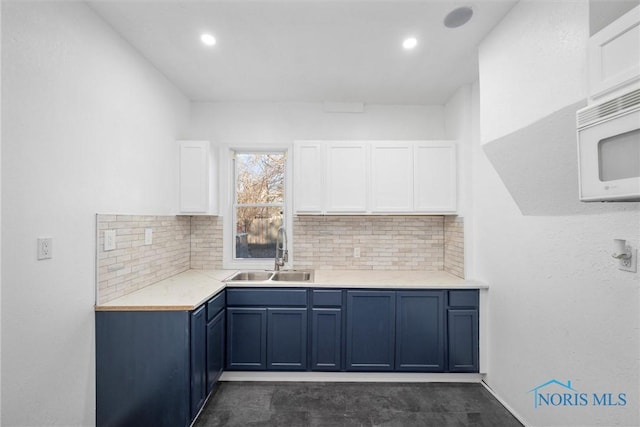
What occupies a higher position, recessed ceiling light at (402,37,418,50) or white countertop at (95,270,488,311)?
recessed ceiling light at (402,37,418,50)

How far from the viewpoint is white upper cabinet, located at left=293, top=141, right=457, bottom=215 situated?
2.93m

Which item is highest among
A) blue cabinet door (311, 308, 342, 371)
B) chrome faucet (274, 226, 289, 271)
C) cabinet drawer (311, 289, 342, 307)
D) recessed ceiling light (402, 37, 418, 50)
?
recessed ceiling light (402, 37, 418, 50)

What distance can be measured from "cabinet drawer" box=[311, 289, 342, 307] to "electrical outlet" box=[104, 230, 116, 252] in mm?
1565

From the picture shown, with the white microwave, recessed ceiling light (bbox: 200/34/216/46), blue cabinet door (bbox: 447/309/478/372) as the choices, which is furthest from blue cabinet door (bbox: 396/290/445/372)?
recessed ceiling light (bbox: 200/34/216/46)

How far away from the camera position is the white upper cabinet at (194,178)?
2.92 m

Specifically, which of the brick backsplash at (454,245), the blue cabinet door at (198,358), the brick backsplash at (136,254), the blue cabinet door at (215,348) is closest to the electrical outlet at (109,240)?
the brick backsplash at (136,254)

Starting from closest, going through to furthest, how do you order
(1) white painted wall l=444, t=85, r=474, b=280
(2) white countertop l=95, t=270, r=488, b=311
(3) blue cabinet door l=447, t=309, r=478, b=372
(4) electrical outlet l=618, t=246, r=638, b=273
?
(4) electrical outlet l=618, t=246, r=638, b=273 → (2) white countertop l=95, t=270, r=488, b=311 → (3) blue cabinet door l=447, t=309, r=478, b=372 → (1) white painted wall l=444, t=85, r=474, b=280

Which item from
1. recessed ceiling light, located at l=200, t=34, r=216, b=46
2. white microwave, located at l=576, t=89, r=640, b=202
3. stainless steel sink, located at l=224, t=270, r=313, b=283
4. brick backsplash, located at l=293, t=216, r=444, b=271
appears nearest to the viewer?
white microwave, located at l=576, t=89, r=640, b=202

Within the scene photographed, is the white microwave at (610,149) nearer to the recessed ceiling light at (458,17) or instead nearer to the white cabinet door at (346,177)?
the recessed ceiling light at (458,17)

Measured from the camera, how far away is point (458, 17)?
186cm

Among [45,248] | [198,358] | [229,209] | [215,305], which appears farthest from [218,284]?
[45,248]

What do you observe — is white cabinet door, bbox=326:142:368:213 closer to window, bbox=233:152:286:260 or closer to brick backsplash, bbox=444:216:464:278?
window, bbox=233:152:286:260

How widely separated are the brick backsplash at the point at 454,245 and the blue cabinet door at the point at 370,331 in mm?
788

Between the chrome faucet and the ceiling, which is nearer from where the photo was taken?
the ceiling
